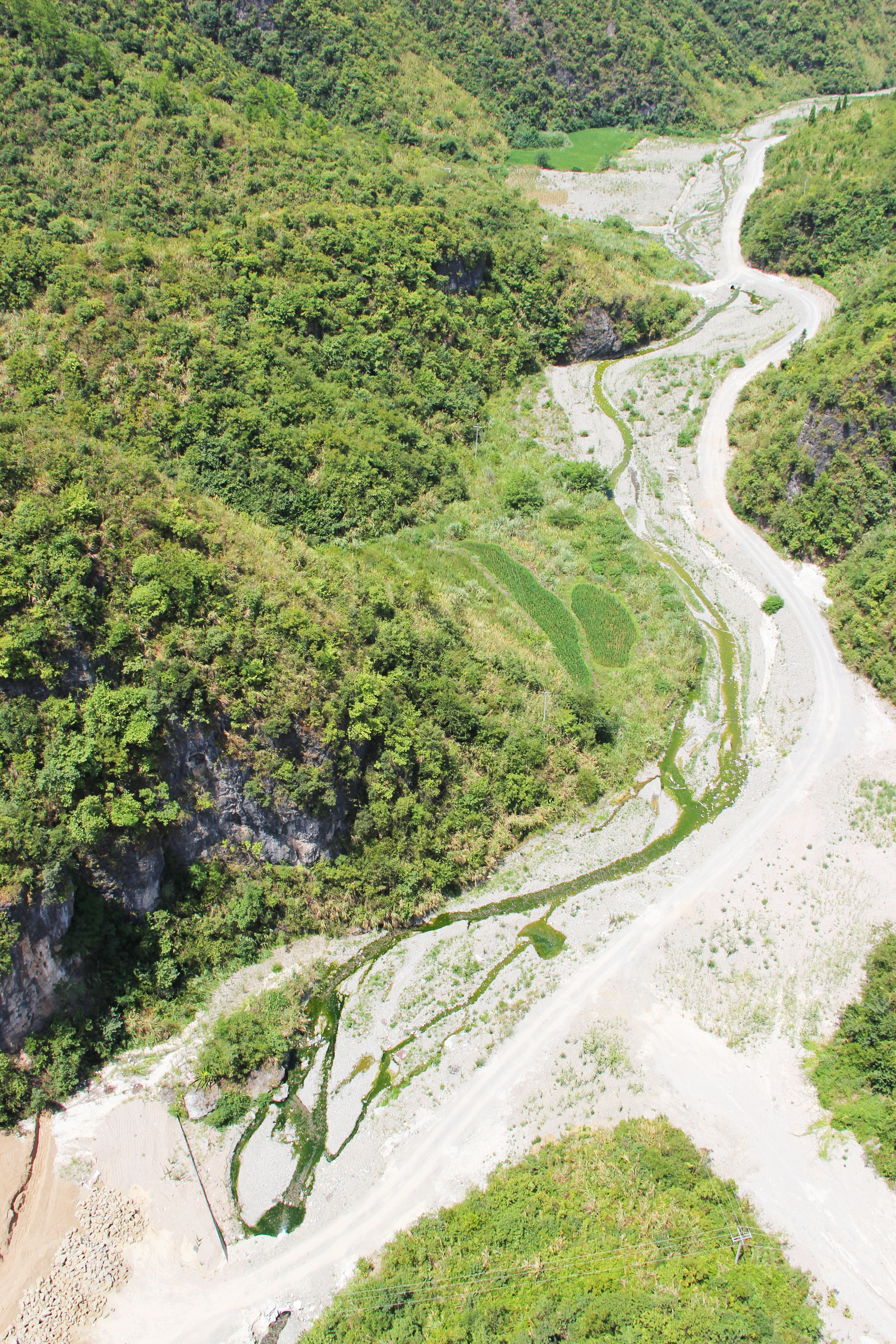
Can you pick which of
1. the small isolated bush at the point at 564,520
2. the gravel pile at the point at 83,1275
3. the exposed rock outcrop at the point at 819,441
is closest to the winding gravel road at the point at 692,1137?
the gravel pile at the point at 83,1275

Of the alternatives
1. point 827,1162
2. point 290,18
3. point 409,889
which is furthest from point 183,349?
point 290,18

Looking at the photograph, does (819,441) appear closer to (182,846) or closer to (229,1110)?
(182,846)

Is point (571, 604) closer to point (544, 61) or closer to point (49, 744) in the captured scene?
point (49, 744)

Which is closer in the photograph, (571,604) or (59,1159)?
(59,1159)

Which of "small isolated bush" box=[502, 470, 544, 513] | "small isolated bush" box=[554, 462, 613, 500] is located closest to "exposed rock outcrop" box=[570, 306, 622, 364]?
"small isolated bush" box=[554, 462, 613, 500]

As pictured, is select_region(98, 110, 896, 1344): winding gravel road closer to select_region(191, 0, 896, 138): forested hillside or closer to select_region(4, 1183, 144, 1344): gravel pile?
select_region(4, 1183, 144, 1344): gravel pile

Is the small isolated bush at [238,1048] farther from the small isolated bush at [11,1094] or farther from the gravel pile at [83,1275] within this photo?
the small isolated bush at [11,1094]

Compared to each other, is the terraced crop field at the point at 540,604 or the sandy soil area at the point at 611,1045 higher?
the terraced crop field at the point at 540,604
